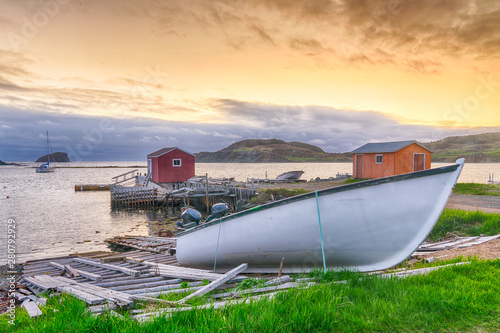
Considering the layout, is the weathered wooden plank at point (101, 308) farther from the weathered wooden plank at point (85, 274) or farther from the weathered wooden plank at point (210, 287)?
the weathered wooden plank at point (85, 274)

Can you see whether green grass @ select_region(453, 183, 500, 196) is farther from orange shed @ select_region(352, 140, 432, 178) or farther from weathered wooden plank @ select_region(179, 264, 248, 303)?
weathered wooden plank @ select_region(179, 264, 248, 303)

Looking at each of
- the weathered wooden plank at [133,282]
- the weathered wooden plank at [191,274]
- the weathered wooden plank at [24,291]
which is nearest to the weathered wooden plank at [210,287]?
the weathered wooden plank at [191,274]

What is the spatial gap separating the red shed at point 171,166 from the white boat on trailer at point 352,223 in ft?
107

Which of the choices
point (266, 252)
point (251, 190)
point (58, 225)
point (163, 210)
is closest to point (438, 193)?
point (266, 252)

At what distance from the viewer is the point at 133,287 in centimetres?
602

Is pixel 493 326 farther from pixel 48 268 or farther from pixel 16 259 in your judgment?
pixel 16 259

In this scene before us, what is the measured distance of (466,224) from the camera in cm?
1123

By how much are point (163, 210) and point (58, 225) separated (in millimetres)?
10350

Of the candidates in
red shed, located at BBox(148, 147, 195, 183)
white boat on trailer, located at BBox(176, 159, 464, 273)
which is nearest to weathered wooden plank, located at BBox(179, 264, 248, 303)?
white boat on trailer, located at BBox(176, 159, 464, 273)

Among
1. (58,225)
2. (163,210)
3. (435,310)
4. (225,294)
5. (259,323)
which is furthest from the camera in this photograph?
(163,210)

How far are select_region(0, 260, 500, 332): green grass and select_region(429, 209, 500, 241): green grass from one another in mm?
7009

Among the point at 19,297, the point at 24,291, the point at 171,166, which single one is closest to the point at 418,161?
the point at 171,166

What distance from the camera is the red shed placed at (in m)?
37.2

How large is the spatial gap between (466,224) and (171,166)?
106 ft
